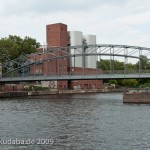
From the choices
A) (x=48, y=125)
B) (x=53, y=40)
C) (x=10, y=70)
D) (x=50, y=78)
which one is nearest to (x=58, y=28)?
(x=53, y=40)

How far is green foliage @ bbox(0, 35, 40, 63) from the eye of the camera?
108812 mm

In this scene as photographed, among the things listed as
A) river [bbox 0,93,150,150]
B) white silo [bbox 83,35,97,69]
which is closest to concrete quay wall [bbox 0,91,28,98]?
white silo [bbox 83,35,97,69]

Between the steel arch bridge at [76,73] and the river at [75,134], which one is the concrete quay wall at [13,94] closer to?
the steel arch bridge at [76,73]

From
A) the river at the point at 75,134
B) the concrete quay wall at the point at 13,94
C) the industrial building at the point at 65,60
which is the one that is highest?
the industrial building at the point at 65,60

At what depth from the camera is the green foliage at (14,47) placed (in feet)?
357

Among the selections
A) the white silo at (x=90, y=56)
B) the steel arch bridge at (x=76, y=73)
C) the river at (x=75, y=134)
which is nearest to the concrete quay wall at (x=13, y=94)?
the steel arch bridge at (x=76, y=73)

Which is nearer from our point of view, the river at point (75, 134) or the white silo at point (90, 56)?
the river at point (75, 134)

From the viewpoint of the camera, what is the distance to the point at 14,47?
357 feet

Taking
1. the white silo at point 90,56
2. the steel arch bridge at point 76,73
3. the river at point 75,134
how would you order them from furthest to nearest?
the white silo at point 90,56 < the steel arch bridge at point 76,73 < the river at point 75,134

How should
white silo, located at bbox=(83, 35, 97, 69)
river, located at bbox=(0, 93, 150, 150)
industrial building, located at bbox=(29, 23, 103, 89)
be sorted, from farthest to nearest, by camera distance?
white silo, located at bbox=(83, 35, 97, 69) < industrial building, located at bbox=(29, 23, 103, 89) < river, located at bbox=(0, 93, 150, 150)

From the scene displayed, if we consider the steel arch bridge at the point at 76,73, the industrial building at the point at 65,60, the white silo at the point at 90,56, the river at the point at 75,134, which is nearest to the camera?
the river at the point at 75,134

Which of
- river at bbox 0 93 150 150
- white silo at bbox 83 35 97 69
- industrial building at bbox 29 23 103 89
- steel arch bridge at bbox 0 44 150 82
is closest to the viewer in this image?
river at bbox 0 93 150 150

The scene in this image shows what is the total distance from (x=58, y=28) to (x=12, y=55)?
78.4 ft

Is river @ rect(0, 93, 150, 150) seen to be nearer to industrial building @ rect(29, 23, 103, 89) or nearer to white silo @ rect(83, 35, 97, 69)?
industrial building @ rect(29, 23, 103, 89)
